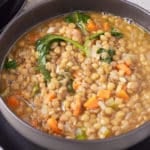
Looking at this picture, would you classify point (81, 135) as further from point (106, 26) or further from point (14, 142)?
point (106, 26)

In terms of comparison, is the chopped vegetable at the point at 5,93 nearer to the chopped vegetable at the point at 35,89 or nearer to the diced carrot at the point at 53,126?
Result: the chopped vegetable at the point at 35,89

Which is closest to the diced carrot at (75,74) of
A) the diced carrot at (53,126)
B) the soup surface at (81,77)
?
the soup surface at (81,77)

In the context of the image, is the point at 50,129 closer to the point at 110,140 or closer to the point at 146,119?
the point at 110,140

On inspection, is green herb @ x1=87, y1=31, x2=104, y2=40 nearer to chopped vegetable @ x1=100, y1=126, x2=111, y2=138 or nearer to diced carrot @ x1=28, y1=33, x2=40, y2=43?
diced carrot @ x1=28, y1=33, x2=40, y2=43

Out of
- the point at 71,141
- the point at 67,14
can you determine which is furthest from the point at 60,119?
the point at 67,14

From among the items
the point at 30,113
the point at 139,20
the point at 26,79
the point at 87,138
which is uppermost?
the point at 139,20

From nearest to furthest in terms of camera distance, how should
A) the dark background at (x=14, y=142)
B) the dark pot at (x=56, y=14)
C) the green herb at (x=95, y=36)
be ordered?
the dark pot at (x=56, y=14) → the dark background at (x=14, y=142) → the green herb at (x=95, y=36)

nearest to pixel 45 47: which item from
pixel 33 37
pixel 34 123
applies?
pixel 33 37
